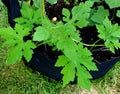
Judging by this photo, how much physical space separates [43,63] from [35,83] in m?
0.28

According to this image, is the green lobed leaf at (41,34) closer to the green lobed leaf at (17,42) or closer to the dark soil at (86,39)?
the green lobed leaf at (17,42)

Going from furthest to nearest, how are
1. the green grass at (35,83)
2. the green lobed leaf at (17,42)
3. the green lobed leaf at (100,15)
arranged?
1. the green grass at (35,83)
2. the green lobed leaf at (100,15)
3. the green lobed leaf at (17,42)

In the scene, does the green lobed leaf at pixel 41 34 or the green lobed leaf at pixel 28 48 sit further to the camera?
the green lobed leaf at pixel 28 48

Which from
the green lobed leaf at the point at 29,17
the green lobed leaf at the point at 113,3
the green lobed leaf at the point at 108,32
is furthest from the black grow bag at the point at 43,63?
the green lobed leaf at the point at 113,3

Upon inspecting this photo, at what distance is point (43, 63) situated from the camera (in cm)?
181

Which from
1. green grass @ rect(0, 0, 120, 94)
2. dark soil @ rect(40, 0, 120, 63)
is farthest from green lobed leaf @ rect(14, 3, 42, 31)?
green grass @ rect(0, 0, 120, 94)

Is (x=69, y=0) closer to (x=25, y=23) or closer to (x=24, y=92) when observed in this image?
(x=25, y=23)

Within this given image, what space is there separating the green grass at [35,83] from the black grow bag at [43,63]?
9 cm

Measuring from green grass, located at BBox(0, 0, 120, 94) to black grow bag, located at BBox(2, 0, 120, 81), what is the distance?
0.09m

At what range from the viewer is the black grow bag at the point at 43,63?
1.68 m

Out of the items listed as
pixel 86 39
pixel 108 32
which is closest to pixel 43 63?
pixel 86 39

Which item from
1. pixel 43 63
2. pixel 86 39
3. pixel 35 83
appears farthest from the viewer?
pixel 35 83

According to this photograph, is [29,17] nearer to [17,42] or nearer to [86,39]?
[17,42]

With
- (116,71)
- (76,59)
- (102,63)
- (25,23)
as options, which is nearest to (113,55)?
(102,63)
